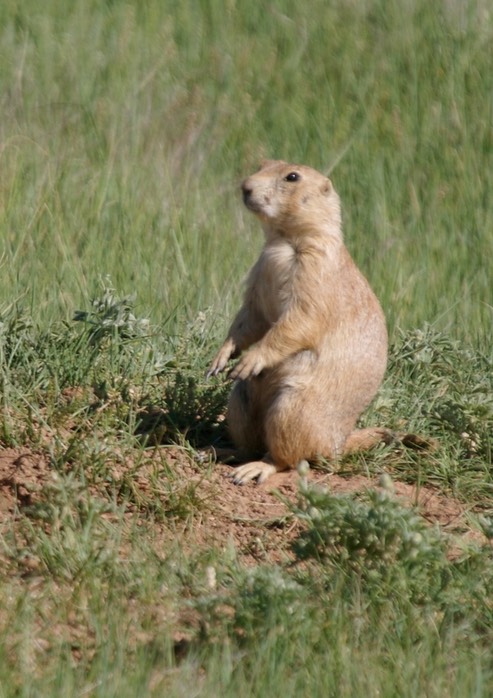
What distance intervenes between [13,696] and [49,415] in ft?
6.14

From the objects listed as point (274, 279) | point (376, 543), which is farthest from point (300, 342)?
point (376, 543)

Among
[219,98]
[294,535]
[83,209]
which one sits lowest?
[294,535]

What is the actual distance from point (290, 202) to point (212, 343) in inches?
35.8

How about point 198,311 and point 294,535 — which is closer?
point 294,535

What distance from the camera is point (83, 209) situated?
6.98 m

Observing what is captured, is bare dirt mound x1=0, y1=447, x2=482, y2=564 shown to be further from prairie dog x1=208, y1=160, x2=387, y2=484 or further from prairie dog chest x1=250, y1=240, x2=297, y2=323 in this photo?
prairie dog chest x1=250, y1=240, x2=297, y2=323

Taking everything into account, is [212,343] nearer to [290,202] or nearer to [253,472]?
[290,202]

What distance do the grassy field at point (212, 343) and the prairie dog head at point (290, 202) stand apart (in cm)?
71

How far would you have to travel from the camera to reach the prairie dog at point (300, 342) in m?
5.08

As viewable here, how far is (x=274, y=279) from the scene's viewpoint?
17.3 feet

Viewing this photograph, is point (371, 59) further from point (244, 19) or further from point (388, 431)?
point (388, 431)

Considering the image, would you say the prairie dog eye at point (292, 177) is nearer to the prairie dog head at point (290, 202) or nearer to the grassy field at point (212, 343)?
the prairie dog head at point (290, 202)

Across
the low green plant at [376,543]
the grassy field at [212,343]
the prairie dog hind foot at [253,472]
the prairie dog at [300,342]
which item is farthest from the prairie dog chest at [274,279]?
the low green plant at [376,543]

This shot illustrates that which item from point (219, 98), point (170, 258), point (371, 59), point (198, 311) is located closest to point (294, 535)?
point (198, 311)
